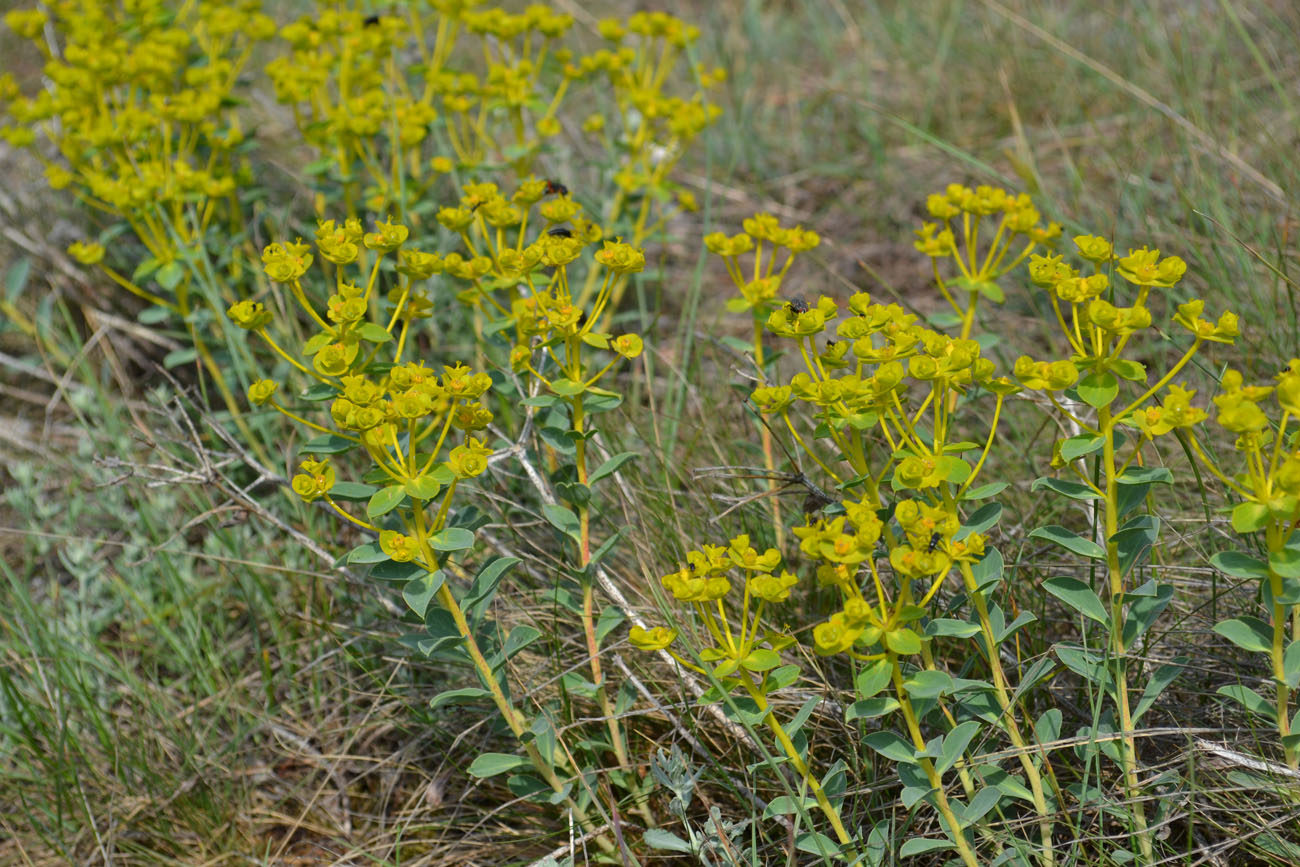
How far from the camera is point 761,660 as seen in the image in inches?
58.1

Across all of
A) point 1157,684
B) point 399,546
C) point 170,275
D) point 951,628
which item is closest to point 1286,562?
point 1157,684

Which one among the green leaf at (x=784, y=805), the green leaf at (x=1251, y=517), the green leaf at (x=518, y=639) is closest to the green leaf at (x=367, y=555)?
the green leaf at (x=518, y=639)

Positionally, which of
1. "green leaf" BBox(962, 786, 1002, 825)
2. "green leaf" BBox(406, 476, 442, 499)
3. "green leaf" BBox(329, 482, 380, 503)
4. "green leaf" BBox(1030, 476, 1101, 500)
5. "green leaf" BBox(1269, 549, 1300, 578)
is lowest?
"green leaf" BBox(962, 786, 1002, 825)

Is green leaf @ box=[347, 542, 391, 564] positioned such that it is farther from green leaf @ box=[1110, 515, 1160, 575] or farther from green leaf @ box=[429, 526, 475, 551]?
green leaf @ box=[1110, 515, 1160, 575]

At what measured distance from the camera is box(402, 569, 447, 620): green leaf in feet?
5.24

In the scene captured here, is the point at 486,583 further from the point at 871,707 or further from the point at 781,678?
the point at 871,707

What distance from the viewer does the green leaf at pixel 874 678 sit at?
56.7 inches

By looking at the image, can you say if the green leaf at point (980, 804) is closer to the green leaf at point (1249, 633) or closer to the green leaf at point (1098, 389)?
the green leaf at point (1249, 633)

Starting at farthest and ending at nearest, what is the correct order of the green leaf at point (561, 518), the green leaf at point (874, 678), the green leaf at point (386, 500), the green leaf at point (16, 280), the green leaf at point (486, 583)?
the green leaf at point (16, 280) → the green leaf at point (561, 518) → the green leaf at point (486, 583) → the green leaf at point (386, 500) → the green leaf at point (874, 678)

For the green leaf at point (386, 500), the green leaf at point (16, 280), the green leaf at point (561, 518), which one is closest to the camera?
the green leaf at point (386, 500)

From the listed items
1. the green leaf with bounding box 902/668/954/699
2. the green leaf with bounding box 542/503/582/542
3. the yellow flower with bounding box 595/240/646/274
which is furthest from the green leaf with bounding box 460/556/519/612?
the green leaf with bounding box 902/668/954/699

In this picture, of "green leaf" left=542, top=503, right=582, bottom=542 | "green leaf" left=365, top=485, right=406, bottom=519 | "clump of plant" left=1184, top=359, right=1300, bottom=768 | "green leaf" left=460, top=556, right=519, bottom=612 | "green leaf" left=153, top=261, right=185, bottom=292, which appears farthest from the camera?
"green leaf" left=153, top=261, right=185, bottom=292

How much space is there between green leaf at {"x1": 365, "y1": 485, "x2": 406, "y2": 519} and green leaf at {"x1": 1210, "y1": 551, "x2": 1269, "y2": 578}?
1.09 meters

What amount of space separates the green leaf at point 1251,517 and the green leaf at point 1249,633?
0.65 ft
